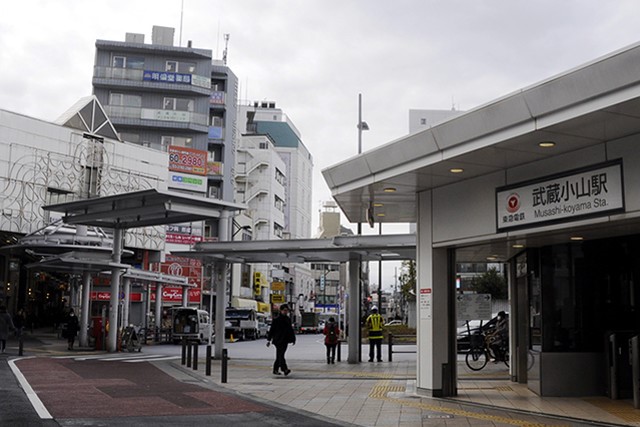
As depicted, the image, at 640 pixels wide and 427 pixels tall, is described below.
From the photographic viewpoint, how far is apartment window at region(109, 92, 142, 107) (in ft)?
207

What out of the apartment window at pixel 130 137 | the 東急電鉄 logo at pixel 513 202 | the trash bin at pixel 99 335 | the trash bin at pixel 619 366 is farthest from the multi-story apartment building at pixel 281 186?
the 東急電鉄 logo at pixel 513 202

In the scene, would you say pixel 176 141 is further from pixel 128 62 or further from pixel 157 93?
pixel 128 62

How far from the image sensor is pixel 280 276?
277ft

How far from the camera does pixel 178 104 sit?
63.8m

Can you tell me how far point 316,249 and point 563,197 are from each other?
1347 cm

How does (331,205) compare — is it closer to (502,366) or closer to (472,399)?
(502,366)

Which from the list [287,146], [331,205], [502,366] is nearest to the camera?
[502,366]

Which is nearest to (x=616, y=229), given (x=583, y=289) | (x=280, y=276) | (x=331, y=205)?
(x=583, y=289)

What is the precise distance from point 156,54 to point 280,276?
30.9 m

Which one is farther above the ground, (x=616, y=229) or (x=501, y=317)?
(x=616, y=229)

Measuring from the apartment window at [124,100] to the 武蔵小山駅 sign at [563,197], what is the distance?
181ft

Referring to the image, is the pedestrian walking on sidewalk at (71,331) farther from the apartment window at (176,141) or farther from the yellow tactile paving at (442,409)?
the apartment window at (176,141)

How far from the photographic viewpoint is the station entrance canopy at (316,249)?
22.2 meters

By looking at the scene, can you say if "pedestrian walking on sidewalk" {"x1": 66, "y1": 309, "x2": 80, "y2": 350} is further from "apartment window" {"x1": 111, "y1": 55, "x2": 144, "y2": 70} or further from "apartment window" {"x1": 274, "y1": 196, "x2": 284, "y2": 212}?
"apartment window" {"x1": 274, "y1": 196, "x2": 284, "y2": 212}
